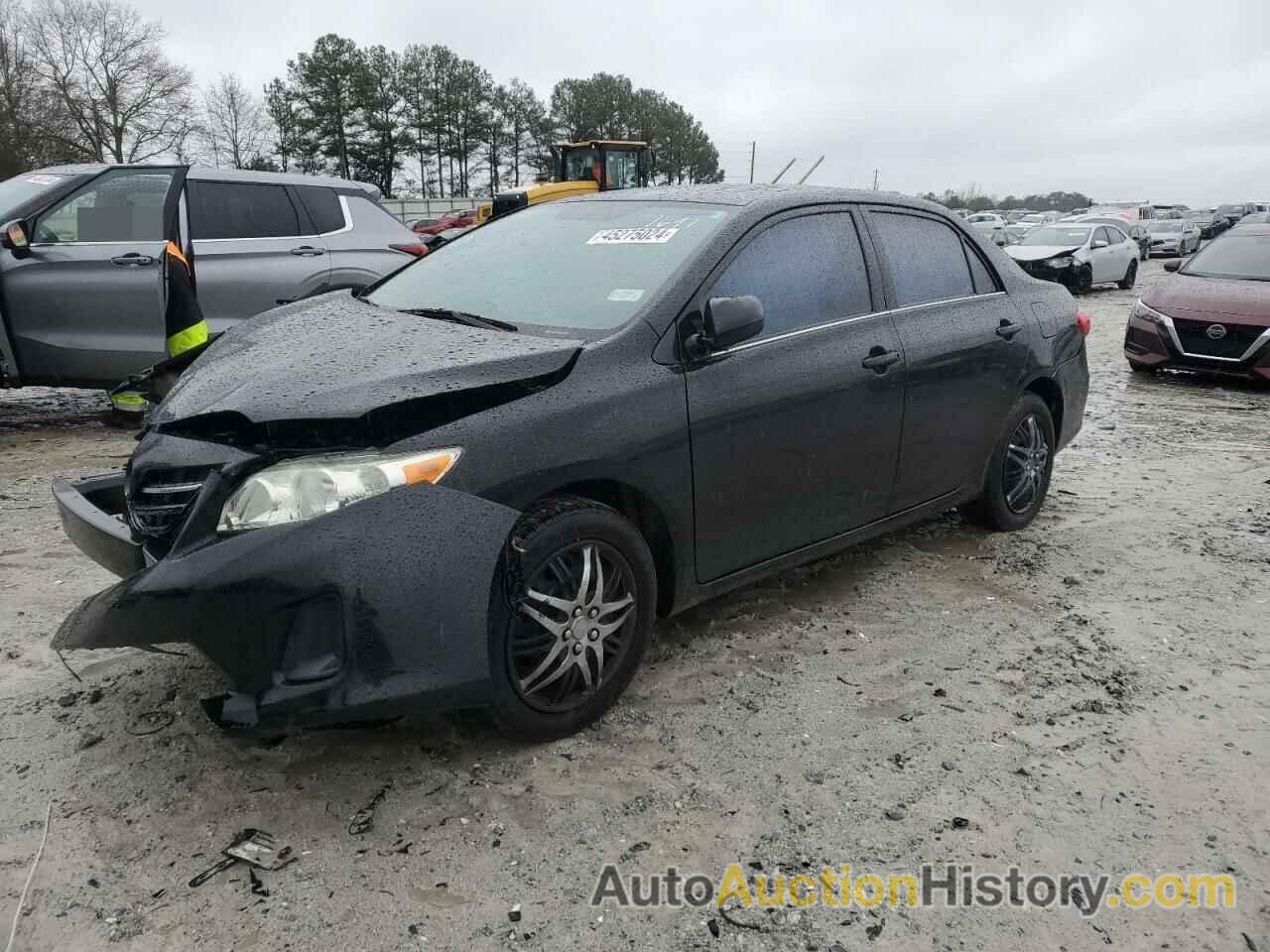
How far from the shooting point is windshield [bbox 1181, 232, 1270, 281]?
10367 millimetres

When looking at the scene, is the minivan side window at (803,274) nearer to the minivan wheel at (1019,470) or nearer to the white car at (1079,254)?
the minivan wheel at (1019,470)

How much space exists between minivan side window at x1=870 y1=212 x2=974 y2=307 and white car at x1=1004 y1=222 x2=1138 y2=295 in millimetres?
15374

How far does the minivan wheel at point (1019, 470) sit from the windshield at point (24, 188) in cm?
659

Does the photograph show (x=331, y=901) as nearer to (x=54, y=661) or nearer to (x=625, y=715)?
(x=625, y=715)

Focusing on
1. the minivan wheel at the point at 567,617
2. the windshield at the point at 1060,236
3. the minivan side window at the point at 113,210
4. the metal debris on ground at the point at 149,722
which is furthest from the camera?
the windshield at the point at 1060,236

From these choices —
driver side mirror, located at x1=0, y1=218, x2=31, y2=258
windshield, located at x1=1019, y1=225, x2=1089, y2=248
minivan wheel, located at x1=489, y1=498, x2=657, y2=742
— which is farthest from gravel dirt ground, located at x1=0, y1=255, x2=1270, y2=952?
windshield, located at x1=1019, y1=225, x2=1089, y2=248

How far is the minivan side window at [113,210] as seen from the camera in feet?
22.7

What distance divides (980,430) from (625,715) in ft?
7.73

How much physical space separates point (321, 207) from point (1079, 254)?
16314 millimetres

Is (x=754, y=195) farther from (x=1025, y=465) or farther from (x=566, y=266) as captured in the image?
(x=1025, y=465)

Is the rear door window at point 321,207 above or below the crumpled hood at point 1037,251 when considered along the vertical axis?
above

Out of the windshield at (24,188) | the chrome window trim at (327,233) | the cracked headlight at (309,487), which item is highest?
the windshield at (24,188)

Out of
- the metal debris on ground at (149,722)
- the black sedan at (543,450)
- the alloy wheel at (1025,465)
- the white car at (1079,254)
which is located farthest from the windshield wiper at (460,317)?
the white car at (1079,254)

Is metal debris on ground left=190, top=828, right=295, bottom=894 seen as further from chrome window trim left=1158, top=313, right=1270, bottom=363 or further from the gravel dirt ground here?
chrome window trim left=1158, top=313, right=1270, bottom=363
